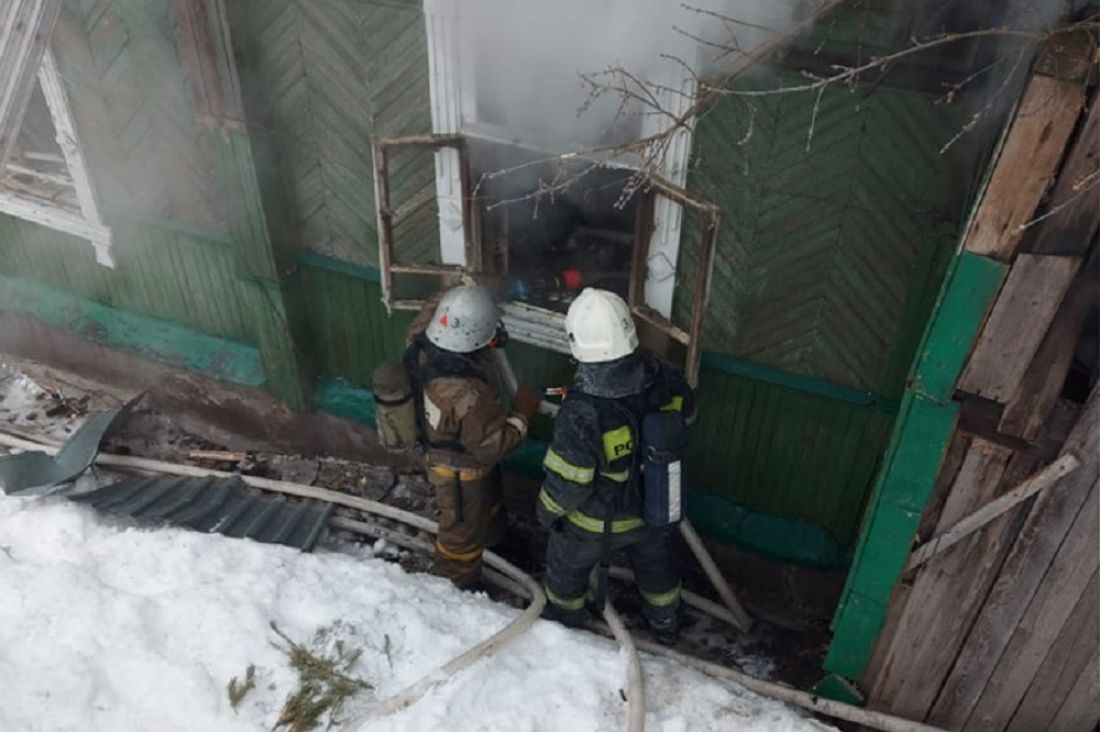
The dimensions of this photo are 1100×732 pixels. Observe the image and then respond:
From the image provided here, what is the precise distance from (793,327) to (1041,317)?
1.81 metres

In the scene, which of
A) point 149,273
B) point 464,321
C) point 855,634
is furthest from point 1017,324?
point 149,273

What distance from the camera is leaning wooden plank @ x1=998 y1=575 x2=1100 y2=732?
3469 mm

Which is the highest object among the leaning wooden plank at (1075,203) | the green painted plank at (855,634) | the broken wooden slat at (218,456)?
the leaning wooden plank at (1075,203)

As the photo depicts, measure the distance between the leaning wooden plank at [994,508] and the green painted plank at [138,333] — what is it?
476 cm

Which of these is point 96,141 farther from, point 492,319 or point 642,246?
point 642,246

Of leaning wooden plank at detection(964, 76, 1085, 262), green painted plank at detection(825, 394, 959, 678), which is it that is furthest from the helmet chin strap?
leaning wooden plank at detection(964, 76, 1085, 262)

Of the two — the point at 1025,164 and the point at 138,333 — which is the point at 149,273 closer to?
the point at 138,333

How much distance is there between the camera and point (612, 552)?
4.92 meters

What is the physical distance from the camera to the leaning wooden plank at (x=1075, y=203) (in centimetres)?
270

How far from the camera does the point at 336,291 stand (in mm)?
6070

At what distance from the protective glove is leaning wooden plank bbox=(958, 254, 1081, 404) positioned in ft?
8.19

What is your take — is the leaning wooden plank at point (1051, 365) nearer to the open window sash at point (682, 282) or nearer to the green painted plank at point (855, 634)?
the green painted plank at point (855, 634)

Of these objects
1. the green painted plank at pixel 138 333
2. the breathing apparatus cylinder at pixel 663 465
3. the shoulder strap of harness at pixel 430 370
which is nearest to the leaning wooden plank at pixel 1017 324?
the breathing apparatus cylinder at pixel 663 465

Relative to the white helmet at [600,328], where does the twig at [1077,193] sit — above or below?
above
